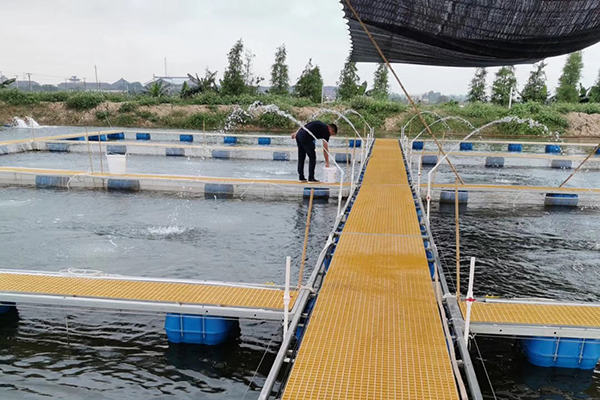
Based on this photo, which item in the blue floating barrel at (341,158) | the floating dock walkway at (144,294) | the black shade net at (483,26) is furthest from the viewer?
the blue floating barrel at (341,158)

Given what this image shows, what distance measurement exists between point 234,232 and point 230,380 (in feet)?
16.6

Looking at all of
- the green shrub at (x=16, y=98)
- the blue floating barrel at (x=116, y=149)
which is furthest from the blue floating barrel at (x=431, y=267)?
the green shrub at (x=16, y=98)

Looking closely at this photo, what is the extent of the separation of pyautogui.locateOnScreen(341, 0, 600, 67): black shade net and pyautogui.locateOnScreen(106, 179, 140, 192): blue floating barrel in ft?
25.9

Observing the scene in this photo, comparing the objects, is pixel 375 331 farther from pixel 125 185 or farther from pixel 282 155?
pixel 282 155

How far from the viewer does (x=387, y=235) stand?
7.16 m

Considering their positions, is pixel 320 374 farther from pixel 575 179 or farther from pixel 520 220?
pixel 575 179

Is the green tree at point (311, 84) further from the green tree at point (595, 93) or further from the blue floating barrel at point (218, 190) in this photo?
the blue floating barrel at point (218, 190)

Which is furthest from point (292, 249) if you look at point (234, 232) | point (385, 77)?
point (385, 77)

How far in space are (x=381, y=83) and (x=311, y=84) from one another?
9092 millimetres

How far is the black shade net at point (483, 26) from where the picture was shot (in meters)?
5.54

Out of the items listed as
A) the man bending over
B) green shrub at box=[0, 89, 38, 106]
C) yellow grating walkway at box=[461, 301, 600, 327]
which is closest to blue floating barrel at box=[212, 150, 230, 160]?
Result: the man bending over

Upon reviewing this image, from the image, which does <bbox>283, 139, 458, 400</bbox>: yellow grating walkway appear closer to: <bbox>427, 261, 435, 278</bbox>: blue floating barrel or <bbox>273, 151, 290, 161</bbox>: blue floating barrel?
<bbox>427, 261, 435, 278</bbox>: blue floating barrel

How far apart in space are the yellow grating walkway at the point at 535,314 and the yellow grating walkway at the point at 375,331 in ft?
1.97

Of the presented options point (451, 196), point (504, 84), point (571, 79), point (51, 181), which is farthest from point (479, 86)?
point (51, 181)
